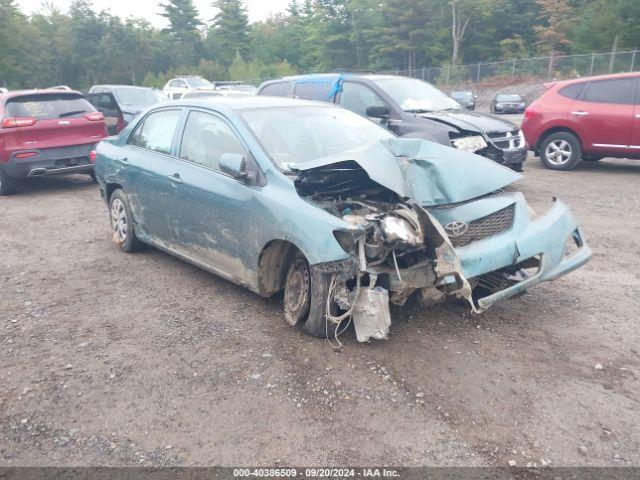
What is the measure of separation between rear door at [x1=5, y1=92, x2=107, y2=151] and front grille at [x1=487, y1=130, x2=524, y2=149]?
22.0 feet

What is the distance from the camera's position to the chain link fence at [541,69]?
102ft

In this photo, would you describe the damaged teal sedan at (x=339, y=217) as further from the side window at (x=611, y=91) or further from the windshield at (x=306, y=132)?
the side window at (x=611, y=91)

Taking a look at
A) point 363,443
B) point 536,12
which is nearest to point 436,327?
point 363,443

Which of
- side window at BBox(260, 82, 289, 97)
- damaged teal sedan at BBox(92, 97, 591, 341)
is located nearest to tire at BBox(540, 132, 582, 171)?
side window at BBox(260, 82, 289, 97)

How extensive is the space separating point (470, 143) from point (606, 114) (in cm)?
343

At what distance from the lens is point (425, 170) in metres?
4.11

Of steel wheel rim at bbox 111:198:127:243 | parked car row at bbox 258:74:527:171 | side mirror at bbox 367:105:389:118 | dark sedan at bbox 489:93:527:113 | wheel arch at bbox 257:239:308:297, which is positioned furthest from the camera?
dark sedan at bbox 489:93:527:113

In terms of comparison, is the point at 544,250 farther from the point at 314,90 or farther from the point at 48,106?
the point at 48,106

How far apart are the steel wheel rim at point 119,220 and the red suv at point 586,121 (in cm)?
790

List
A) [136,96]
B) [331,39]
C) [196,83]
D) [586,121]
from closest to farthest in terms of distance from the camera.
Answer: [586,121]
[136,96]
[196,83]
[331,39]

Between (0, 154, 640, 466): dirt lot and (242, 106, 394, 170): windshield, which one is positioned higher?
(242, 106, 394, 170): windshield

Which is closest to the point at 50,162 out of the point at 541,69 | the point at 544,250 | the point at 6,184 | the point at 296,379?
the point at 6,184

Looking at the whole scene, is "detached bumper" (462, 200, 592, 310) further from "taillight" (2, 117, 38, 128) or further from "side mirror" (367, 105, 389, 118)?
"taillight" (2, 117, 38, 128)

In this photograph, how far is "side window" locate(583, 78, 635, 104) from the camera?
31.6ft
